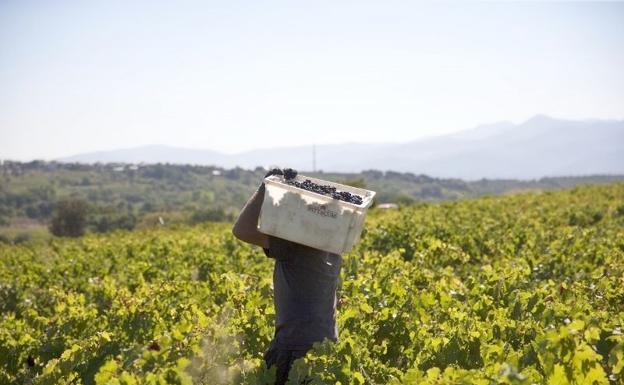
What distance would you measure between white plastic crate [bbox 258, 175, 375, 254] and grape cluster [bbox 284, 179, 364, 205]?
218 millimetres

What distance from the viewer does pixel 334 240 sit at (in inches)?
146

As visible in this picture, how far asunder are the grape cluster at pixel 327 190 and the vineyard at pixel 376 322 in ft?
3.22

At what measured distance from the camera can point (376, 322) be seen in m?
5.12

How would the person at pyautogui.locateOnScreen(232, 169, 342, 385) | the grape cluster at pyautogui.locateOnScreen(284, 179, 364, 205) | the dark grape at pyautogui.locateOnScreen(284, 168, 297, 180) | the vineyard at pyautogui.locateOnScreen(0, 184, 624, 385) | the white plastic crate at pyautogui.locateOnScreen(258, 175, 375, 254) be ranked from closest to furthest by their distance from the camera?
1. the vineyard at pyautogui.locateOnScreen(0, 184, 624, 385)
2. the white plastic crate at pyautogui.locateOnScreen(258, 175, 375, 254)
3. the person at pyautogui.locateOnScreen(232, 169, 342, 385)
4. the grape cluster at pyautogui.locateOnScreen(284, 179, 364, 205)
5. the dark grape at pyautogui.locateOnScreen(284, 168, 297, 180)

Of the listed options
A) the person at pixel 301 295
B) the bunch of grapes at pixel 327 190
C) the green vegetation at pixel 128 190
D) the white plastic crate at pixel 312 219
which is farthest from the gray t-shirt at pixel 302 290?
the green vegetation at pixel 128 190

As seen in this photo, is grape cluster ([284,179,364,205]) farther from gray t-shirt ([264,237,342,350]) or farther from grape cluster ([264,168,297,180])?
gray t-shirt ([264,237,342,350])

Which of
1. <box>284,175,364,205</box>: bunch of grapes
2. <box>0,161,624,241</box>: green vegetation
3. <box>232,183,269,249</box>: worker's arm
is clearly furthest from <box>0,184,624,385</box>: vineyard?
<box>0,161,624,241</box>: green vegetation

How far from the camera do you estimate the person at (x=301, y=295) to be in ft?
Answer: 12.6

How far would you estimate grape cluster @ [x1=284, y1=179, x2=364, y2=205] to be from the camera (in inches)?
159

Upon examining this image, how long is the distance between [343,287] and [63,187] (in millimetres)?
169000

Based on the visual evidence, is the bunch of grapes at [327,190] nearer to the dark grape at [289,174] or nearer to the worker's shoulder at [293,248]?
the dark grape at [289,174]

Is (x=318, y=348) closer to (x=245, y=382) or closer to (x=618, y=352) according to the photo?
(x=245, y=382)

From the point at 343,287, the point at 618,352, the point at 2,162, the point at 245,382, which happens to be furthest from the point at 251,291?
the point at 2,162

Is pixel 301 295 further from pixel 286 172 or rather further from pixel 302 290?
pixel 286 172
